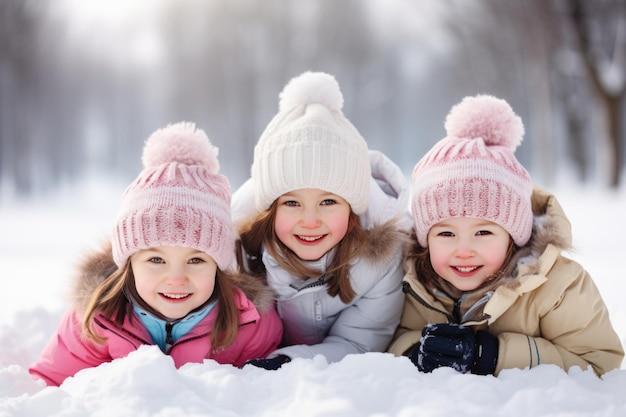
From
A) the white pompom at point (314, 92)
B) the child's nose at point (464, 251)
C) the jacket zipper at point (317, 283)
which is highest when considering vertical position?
the white pompom at point (314, 92)

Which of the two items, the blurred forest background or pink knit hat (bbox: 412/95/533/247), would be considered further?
the blurred forest background

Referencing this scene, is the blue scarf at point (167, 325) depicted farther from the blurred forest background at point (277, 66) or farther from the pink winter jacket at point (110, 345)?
the blurred forest background at point (277, 66)

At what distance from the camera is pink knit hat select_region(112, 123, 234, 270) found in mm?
2385

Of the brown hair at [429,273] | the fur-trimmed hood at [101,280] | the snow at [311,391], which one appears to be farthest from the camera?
the brown hair at [429,273]

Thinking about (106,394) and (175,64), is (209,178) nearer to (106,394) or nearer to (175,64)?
(106,394)

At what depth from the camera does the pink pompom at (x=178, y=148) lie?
2.59m

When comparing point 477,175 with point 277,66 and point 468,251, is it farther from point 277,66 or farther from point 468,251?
point 277,66

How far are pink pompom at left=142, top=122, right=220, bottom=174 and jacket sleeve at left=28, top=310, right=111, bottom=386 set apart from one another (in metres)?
0.81

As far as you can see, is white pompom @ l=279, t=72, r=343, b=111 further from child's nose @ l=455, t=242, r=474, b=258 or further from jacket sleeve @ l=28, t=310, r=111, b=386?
jacket sleeve @ l=28, t=310, r=111, b=386

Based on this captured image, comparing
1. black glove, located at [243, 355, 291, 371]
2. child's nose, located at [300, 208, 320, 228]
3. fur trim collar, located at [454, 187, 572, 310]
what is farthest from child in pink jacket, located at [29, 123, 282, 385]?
fur trim collar, located at [454, 187, 572, 310]

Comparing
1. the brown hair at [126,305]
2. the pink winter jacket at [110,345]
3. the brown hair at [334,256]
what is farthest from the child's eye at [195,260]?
the brown hair at [334,256]

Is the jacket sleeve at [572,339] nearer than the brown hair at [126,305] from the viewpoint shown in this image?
Yes

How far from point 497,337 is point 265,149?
4.45 feet

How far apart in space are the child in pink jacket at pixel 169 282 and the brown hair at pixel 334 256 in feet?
0.64
